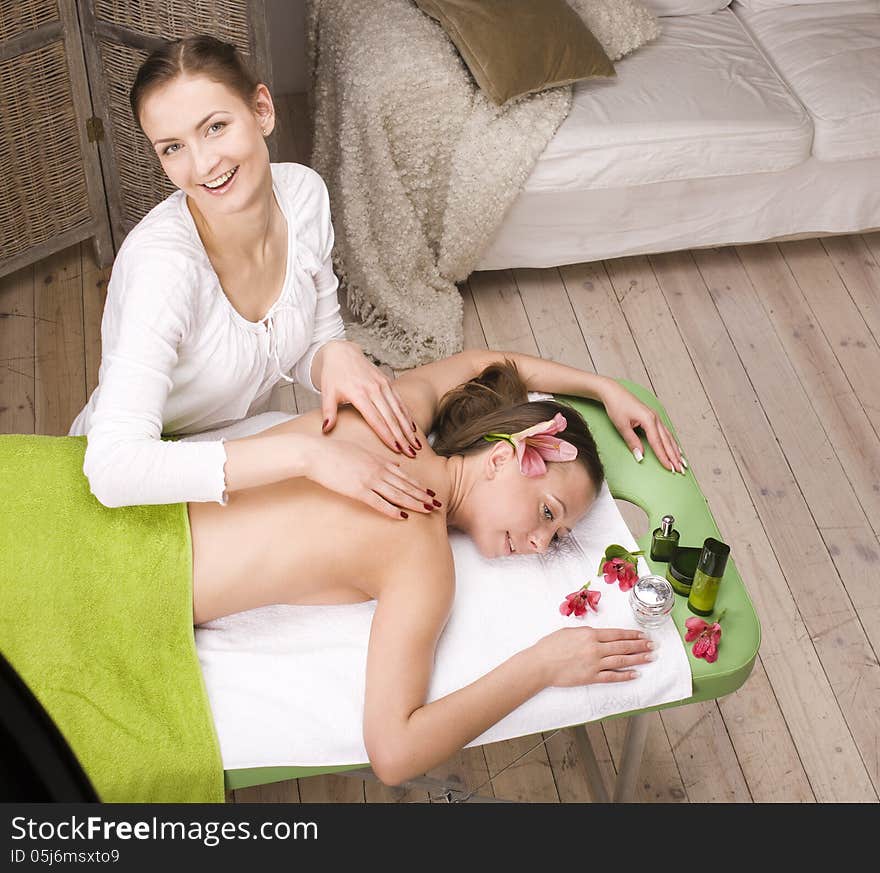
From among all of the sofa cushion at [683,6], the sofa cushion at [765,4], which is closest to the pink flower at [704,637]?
the sofa cushion at [683,6]

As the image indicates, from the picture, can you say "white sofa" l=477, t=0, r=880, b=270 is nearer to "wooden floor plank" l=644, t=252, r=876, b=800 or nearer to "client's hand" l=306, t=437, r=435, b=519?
"wooden floor plank" l=644, t=252, r=876, b=800

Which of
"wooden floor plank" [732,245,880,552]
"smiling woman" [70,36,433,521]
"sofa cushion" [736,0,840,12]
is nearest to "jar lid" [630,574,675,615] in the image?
"smiling woman" [70,36,433,521]

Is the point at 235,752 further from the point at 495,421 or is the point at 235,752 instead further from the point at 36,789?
the point at 36,789

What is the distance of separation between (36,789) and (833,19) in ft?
10.8

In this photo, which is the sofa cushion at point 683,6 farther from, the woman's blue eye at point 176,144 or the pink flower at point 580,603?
the pink flower at point 580,603

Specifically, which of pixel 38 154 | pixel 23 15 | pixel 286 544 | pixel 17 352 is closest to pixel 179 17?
pixel 23 15

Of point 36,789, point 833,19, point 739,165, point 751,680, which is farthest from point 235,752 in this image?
point 833,19

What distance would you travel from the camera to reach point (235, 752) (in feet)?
4.67

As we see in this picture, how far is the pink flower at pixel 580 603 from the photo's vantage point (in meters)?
1.60

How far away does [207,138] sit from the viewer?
1479 millimetres

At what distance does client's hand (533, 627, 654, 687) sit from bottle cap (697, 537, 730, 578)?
5.8 inches

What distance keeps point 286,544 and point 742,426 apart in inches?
59.1

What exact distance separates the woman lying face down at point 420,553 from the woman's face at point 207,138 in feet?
1.18

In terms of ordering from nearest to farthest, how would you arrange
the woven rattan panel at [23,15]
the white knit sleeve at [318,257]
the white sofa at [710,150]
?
1. the white knit sleeve at [318,257]
2. the woven rattan panel at [23,15]
3. the white sofa at [710,150]
